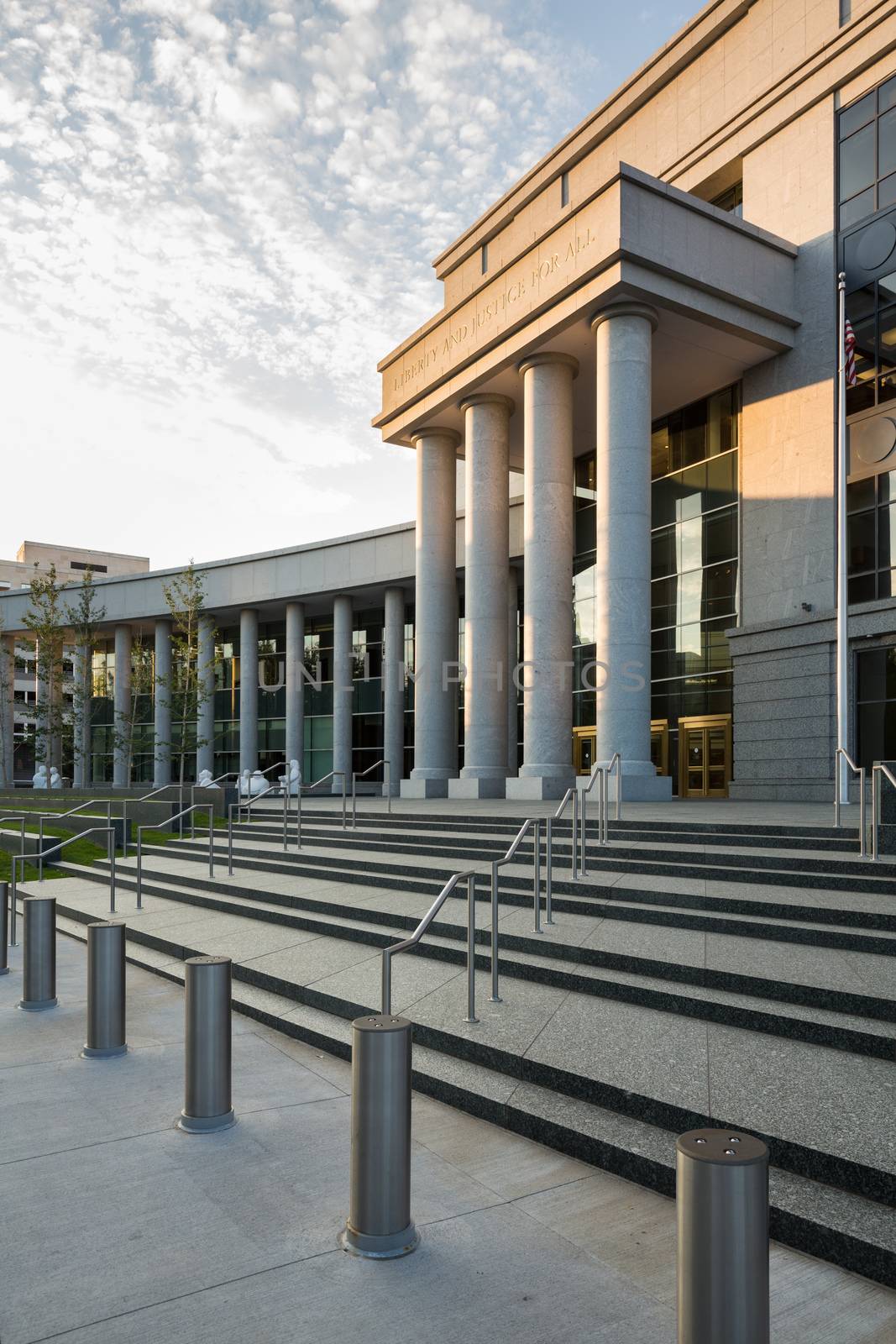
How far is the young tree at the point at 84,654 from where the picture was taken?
46.7m

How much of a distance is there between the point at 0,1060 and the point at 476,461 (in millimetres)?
21110

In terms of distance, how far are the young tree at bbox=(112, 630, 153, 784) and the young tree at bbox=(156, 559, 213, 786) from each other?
1.57 m

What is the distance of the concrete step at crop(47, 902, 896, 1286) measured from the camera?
14.3ft

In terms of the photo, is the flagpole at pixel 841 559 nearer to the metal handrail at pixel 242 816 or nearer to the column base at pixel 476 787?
the column base at pixel 476 787

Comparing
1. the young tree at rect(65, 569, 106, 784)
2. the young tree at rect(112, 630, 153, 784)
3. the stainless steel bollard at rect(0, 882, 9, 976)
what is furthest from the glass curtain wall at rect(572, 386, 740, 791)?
the young tree at rect(65, 569, 106, 784)

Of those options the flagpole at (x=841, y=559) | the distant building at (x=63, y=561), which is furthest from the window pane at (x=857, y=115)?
the distant building at (x=63, y=561)

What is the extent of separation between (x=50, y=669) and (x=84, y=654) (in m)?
5.05

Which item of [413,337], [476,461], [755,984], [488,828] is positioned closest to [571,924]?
[755,984]

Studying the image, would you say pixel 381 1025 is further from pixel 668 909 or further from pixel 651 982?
pixel 668 909

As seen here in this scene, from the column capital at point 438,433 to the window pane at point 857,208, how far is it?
11.9 m

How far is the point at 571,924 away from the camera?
9453mm

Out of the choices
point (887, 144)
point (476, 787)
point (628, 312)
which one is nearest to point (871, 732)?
point (476, 787)

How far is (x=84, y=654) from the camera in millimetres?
51000

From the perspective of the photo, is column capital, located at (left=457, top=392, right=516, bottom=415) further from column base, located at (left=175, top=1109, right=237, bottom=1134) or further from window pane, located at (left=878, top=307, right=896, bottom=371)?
column base, located at (left=175, top=1109, right=237, bottom=1134)
